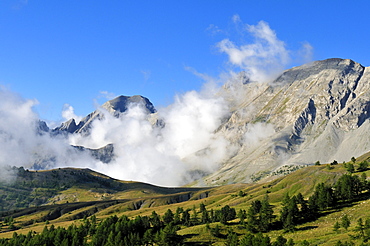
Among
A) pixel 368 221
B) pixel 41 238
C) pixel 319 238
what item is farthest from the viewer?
pixel 41 238

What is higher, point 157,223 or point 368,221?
point 157,223

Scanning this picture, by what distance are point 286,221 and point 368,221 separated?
40628 millimetres

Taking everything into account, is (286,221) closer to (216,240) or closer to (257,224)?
(257,224)

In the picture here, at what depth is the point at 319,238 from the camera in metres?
113

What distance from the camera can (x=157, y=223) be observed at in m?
172

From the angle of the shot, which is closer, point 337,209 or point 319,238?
point 319,238

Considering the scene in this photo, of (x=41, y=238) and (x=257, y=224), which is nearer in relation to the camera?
(x=257, y=224)

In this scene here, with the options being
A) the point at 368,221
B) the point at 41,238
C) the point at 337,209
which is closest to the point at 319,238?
the point at 368,221

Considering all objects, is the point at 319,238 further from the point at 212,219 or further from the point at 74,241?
the point at 74,241

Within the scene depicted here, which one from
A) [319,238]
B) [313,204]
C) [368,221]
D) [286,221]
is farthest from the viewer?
[313,204]

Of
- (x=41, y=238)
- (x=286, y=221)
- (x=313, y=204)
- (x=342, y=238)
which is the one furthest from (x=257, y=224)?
(x=41, y=238)

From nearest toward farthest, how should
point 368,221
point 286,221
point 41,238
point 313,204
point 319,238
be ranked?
1. point 368,221
2. point 319,238
3. point 286,221
4. point 313,204
5. point 41,238

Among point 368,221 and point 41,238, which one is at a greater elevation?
point 41,238

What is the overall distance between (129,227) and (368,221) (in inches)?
3950
